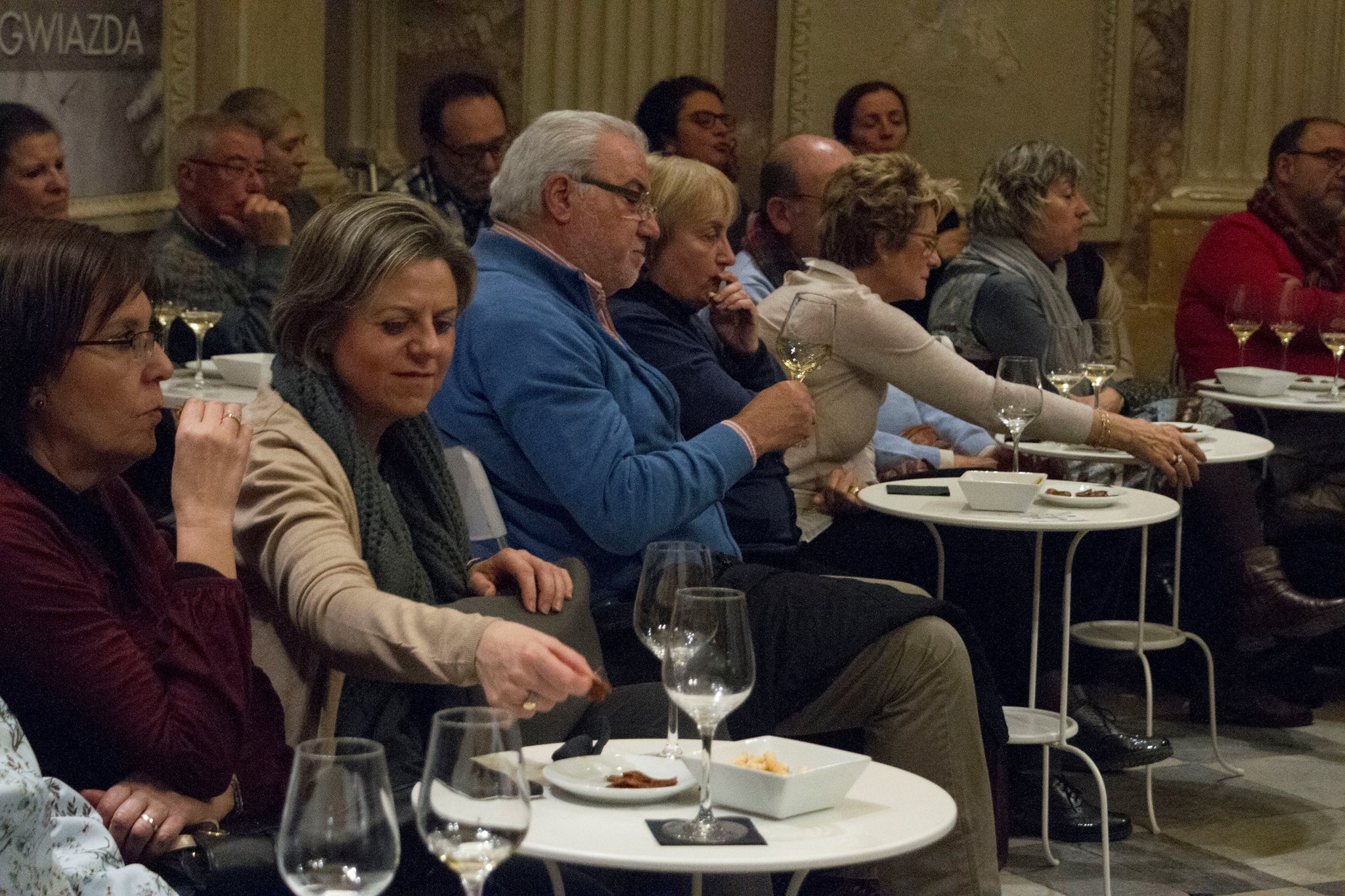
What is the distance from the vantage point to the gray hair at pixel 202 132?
5.09 meters

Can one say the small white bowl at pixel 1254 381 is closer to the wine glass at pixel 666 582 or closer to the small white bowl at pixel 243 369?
the small white bowl at pixel 243 369

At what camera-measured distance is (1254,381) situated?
4.89 metres

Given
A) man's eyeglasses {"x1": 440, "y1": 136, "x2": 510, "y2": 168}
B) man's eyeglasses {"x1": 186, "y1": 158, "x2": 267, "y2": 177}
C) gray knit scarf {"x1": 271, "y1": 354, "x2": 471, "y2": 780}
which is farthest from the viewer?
man's eyeglasses {"x1": 440, "y1": 136, "x2": 510, "y2": 168}

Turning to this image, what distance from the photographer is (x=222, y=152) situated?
5.08 m

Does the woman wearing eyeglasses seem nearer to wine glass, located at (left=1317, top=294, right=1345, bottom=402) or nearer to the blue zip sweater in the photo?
wine glass, located at (left=1317, top=294, right=1345, bottom=402)

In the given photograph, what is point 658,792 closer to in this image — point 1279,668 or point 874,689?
point 874,689

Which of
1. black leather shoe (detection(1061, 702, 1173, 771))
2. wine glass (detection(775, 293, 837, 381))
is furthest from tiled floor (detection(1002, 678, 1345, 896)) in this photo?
wine glass (detection(775, 293, 837, 381))

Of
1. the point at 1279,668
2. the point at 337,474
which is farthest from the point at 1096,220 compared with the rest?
the point at 337,474

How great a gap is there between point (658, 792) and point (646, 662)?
98 cm

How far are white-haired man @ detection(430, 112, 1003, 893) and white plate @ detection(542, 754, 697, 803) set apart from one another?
0.87 metres

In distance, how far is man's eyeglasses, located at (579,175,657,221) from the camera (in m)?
3.07

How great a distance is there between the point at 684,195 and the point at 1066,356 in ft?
4.26

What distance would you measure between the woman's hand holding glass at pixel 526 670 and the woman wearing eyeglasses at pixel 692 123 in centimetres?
393

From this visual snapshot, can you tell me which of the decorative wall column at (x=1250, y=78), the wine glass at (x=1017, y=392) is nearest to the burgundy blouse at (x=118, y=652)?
the wine glass at (x=1017, y=392)
